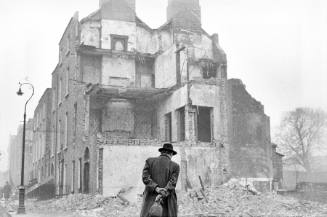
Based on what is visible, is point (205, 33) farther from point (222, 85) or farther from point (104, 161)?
point (104, 161)

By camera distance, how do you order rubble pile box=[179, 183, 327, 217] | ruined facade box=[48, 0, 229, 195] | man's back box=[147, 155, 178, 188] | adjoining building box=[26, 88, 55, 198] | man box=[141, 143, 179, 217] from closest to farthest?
man box=[141, 143, 179, 217] → man's back box=[147, 155, 178, 188] → rubble pile box=[179, 183, 327, 217] → ruined facade box=[48, 0, 229, 195] → adjoining building box=[26, 88, 55, 198]

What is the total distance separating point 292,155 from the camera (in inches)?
1927

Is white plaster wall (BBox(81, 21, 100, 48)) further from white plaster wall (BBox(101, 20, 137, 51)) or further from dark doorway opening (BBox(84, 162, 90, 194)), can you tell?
dark doorway opening (BBox(84, 162, 90, 194))

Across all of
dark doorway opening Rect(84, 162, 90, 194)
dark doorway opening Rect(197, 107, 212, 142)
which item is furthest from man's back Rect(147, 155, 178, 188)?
dark doorway opening Rect(197, 107, 212, 142)

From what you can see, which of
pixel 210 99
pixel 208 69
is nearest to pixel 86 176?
pixel 210 99

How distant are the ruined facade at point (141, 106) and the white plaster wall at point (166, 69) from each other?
2.7 inches

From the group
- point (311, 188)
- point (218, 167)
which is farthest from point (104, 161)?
point (311, 188)

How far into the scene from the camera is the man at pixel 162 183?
7145mm

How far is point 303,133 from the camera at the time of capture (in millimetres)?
47812

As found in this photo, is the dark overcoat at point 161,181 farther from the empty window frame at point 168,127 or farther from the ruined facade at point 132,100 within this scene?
the empty window frame at point 168,127

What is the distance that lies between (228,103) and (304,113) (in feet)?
74.8

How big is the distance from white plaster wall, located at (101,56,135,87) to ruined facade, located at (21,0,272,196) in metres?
0.07

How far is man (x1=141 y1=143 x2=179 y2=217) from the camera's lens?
7.14 metres

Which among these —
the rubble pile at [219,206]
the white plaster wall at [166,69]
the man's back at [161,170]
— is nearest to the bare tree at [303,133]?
the white plaster wall at [166,69]
